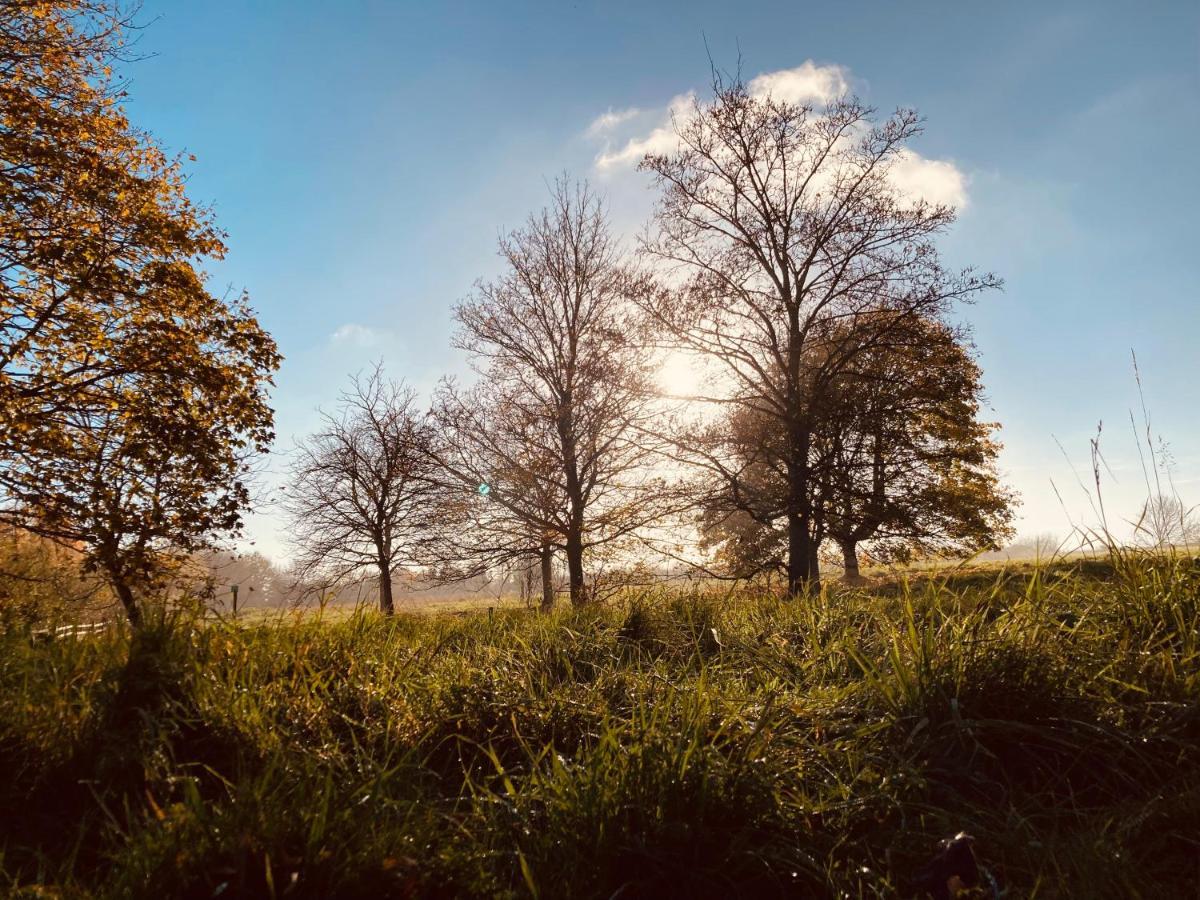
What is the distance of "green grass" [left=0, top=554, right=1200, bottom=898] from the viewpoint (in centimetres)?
168

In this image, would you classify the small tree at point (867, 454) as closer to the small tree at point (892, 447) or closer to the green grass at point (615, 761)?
the small tree at point (892, 447)

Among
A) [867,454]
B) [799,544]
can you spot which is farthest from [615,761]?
[867,454]

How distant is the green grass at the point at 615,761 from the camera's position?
1685 millimetres

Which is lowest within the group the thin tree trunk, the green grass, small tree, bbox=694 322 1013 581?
the green grass

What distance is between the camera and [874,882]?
70.4 inches

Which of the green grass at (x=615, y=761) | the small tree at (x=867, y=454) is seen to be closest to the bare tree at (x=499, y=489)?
the small tree at (x=867, y=454)

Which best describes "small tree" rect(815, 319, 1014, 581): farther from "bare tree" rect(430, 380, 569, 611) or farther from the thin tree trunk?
"bare tree" rect(430, 380, 569, 611)

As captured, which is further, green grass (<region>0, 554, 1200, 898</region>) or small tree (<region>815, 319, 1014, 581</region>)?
small tree (<region>815, 319, 1014, 581</region>)

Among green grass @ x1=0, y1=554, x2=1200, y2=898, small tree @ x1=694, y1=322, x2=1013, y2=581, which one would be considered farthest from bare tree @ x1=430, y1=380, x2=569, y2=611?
green grass @ x1=0, y1=554, x2=1200, y2=898

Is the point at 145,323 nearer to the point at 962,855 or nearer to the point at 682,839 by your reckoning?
the point at 682,839

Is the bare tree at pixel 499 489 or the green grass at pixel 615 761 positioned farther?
the bare tree at pixel 499 489

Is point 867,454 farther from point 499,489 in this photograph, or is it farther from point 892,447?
point 499,489

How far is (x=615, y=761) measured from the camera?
2166mm

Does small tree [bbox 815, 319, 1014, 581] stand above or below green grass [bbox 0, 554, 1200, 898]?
above
